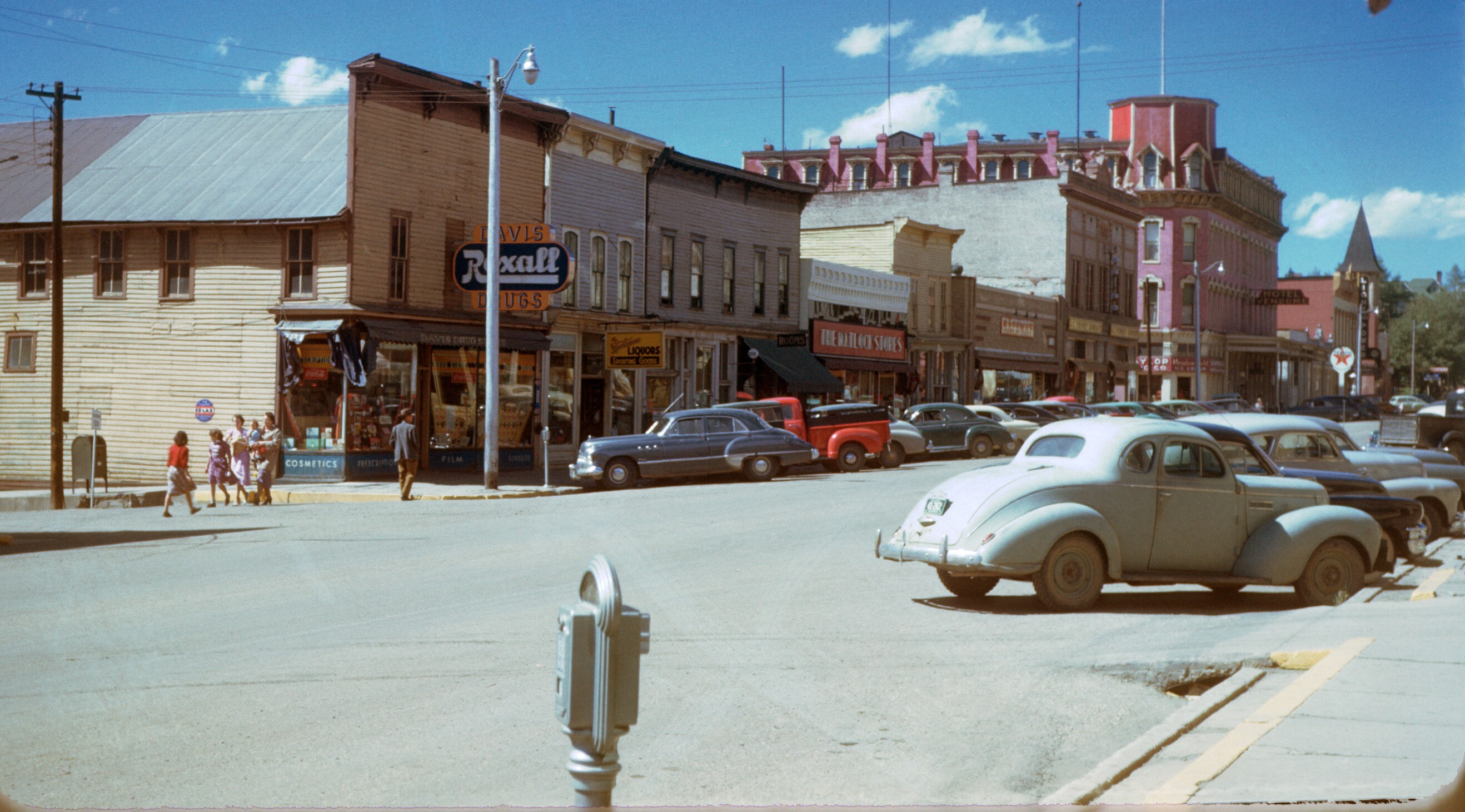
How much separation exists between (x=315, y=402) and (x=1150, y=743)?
23.6 metres

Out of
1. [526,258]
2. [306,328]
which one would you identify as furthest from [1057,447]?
[306,328]

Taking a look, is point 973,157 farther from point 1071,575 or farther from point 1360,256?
point 1071,575

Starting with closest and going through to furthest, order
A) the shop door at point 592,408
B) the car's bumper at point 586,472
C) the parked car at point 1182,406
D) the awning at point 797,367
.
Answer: the car's bumper at point 586,472
the shop door at point 592,408
the parked car at point 1182,406
the awning at point 797,367

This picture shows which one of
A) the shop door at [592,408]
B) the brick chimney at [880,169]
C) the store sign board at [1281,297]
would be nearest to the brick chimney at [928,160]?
the brick chimney at [880,169]

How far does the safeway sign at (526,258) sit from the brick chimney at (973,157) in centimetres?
5434

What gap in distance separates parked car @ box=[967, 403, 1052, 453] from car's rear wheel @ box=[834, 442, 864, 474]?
5817 millimetres

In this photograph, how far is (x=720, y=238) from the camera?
39.6 meters

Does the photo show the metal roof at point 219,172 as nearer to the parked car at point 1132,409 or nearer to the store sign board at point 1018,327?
the parked car at point 1132,409

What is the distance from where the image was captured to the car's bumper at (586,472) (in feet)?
85.0

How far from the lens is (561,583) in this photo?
1277 centimetres

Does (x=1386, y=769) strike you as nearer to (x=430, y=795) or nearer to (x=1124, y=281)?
(x=430, y=795)

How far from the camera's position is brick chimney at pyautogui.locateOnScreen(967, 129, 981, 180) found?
79062 millimetres

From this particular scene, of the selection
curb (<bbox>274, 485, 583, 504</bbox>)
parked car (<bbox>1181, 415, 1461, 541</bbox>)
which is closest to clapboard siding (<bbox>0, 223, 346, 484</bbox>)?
curb (<bbox>274, 485, 583, 504</bbox>)

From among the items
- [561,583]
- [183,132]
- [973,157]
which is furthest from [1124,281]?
[561,583]
